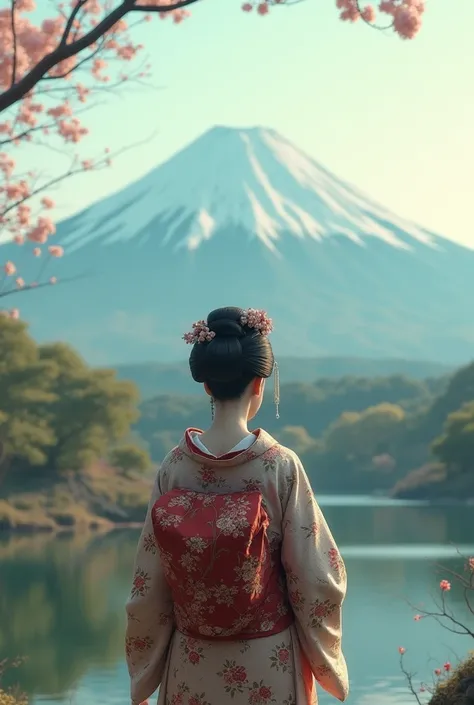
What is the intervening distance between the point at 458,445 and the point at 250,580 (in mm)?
26877

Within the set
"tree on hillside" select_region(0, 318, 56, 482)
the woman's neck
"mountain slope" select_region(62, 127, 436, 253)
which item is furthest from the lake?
"mountain slope" select_region(62, 127, 436, 253)

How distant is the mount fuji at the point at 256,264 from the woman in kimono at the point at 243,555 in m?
89.5

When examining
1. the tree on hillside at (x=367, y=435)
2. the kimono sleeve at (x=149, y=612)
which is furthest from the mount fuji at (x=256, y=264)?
the kimono sleeve at (x=149, y=612)

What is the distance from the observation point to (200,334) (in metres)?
2.40

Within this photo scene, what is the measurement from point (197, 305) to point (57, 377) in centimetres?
6748

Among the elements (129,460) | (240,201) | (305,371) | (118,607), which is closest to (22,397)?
(129,460)

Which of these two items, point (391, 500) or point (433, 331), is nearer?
point (391, 500)

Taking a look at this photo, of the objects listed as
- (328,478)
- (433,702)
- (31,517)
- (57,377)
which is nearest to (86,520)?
Result: (31,517)

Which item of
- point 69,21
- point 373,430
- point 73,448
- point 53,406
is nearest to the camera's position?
point 69,21

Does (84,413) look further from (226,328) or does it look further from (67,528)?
(226,328)

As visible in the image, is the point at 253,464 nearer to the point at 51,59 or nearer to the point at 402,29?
the point at 51,59

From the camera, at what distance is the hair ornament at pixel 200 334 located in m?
2.39

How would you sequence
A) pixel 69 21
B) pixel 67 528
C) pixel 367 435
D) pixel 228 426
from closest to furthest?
1. pixel 228 426
2. pixel 69 21
3. pixel 67 528
4. pixel 367 435

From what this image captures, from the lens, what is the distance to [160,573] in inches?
97.7
